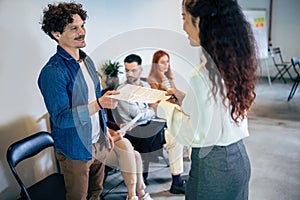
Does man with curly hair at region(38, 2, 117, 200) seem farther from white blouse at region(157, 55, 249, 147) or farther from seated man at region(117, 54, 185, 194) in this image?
seated man at region(117, 54, 185, 194)

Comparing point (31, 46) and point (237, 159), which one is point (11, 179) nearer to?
point (31, 46)

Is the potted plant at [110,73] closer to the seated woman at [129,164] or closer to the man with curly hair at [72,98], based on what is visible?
the seated woman at [129,164]

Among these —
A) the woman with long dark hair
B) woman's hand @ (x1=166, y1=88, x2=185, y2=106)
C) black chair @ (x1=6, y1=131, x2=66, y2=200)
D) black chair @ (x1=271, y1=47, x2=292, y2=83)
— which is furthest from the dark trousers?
black chair @ (x1=271, y1=47, x2=292, y2=83)

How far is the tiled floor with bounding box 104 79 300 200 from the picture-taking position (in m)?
2.57

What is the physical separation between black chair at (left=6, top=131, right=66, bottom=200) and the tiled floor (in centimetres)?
63

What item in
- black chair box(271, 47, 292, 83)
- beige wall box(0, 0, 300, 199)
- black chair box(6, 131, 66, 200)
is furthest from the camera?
black chair box(271, 47, 292, 83)

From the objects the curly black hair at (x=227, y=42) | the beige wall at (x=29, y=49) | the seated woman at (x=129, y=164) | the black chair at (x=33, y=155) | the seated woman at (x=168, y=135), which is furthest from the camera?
the seated woman at (x=168, y=135)

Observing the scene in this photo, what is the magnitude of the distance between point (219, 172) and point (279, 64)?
627cm

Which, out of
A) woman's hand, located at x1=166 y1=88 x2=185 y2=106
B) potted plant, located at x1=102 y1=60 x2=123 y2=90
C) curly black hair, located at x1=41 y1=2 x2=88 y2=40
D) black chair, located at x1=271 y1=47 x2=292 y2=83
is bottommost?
black chair, located at x1=271 y1=47 x2=292 y2=83

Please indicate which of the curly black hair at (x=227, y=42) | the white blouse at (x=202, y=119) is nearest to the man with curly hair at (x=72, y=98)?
the white blouse at (x=202, y=119)

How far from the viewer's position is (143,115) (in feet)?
8.34

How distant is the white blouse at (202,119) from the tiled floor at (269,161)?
0.46 metres

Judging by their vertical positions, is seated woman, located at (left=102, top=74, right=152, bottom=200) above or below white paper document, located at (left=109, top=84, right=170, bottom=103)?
below

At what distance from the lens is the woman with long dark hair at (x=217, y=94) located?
1.10 metres
